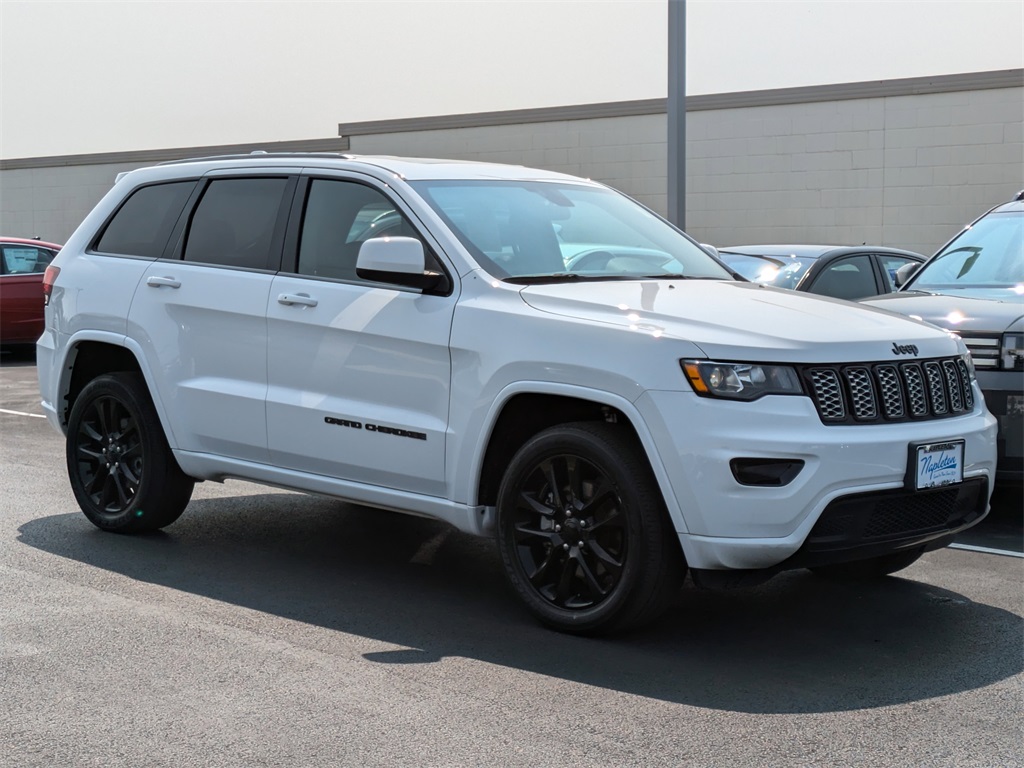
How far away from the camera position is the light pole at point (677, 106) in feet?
40.2

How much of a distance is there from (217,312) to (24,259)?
13.7 metres

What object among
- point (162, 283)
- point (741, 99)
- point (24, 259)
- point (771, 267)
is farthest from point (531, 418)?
point (741, 99)

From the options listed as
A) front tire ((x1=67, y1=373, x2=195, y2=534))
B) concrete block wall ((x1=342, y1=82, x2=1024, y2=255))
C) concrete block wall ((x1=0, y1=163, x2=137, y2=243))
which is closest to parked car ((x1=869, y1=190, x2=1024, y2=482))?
front tire ((x1=67, y1=373, x2=195, y2=534))

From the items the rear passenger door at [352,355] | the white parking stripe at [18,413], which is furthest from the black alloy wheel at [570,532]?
the white parking stripe at [18,413]

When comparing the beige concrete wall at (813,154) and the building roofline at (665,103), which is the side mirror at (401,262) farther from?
the building roofline at (665,103)

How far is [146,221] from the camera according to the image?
7.32m

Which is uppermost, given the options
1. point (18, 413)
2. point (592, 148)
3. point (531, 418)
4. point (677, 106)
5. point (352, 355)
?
point (677, 106)

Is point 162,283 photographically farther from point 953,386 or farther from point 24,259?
point 24,259

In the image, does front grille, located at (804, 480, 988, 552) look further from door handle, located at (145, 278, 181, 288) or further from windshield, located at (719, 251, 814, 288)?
windshield, located at (719, 251, 814, 288)

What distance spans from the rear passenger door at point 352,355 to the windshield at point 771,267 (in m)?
4.64

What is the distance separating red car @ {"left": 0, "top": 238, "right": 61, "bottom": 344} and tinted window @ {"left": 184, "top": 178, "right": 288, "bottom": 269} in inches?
500

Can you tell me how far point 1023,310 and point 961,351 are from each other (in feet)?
6.19

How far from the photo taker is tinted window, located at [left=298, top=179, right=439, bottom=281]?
6223 mm

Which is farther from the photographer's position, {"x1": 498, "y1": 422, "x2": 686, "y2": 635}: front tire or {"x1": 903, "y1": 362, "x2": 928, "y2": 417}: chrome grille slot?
{"x1": 903, "y1": 362, "x2": 928, "y2": 417}: chrome grille slot
